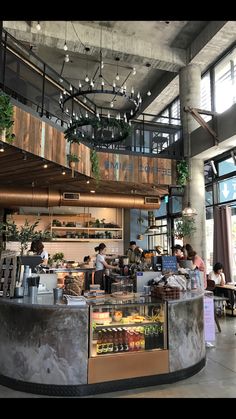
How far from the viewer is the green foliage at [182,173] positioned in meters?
9.13

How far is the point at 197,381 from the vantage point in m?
3.95

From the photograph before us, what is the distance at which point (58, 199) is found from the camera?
9.19 metres

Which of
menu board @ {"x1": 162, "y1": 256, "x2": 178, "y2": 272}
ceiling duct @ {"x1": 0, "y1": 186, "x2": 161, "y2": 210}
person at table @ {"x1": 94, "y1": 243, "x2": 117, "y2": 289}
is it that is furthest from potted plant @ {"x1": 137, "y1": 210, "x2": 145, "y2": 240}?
menu board @ {"x1": 162, "y1": 256, "x2": 178, "y2": 272}

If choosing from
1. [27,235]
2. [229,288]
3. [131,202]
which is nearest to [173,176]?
[131,202]

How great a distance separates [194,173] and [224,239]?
208cm

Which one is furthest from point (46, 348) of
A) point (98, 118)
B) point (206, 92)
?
point (206, 92)

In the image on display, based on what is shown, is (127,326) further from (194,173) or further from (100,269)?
(194,173)

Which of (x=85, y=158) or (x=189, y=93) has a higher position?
(x=189, y=93)

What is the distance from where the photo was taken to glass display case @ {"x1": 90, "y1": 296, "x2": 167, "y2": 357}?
12.6 feet

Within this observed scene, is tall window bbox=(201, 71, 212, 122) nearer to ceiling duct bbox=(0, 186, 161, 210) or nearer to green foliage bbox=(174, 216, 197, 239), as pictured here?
ceiling duct bbox=(0, 186, 161, 210)

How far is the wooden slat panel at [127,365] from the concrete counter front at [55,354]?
1 cm

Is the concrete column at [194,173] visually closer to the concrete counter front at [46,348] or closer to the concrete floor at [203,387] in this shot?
the concrete floor at [203,387]

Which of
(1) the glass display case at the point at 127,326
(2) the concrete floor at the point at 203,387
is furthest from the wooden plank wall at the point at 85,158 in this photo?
(2) the concrete floor at the point at 203,387
